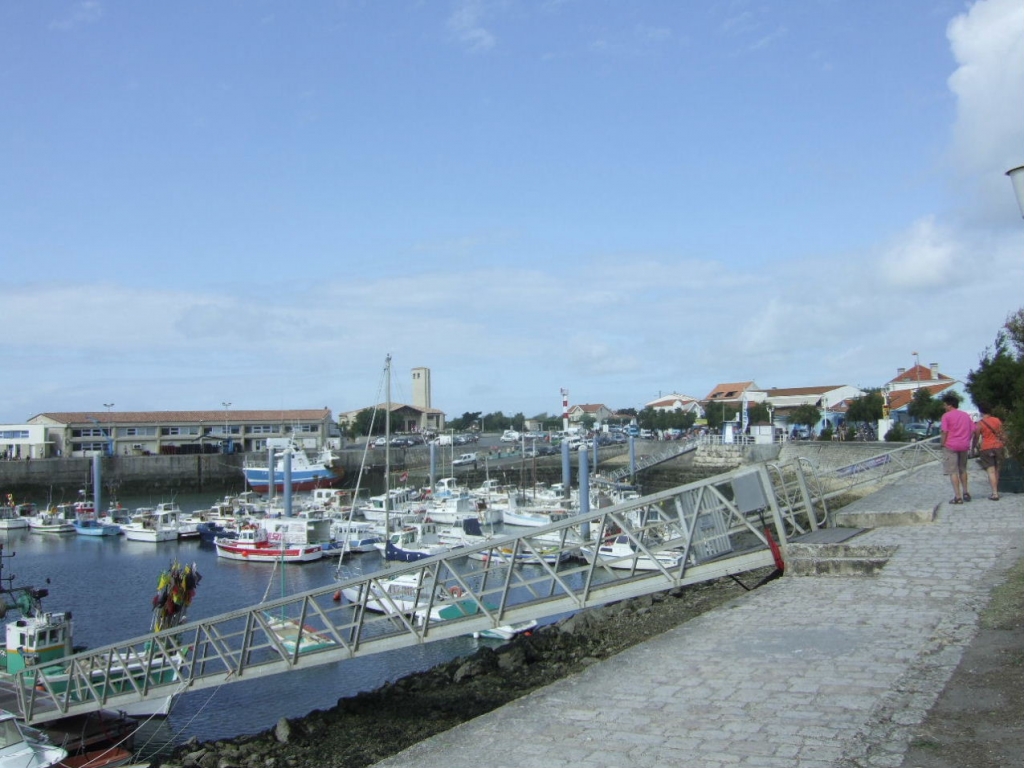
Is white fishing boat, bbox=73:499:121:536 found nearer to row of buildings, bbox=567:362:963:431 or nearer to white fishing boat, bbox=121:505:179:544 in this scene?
white fishing boat, bbox=121:505:179:544

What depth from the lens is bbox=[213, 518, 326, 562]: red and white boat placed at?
3925 cm

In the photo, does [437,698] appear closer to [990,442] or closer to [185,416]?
[990,442]

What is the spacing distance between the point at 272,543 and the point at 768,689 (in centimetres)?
3757

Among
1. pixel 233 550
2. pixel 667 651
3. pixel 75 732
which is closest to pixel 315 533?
pixel 233 550

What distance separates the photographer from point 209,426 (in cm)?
9600

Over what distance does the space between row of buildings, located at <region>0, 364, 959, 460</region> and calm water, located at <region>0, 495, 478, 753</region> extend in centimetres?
3335

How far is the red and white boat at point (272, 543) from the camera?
3925cm

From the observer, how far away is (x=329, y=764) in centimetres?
1034

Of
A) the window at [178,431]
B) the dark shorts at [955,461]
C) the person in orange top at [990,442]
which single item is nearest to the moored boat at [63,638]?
the dark shorts at [955,461]

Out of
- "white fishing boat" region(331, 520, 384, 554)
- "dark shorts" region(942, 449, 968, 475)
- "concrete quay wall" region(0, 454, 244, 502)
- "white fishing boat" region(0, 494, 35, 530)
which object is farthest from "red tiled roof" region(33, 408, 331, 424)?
"dark shorts" region(942, 449, 968, 475)

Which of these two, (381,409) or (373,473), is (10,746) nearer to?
(373,473)

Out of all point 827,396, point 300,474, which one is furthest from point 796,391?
point 300,474

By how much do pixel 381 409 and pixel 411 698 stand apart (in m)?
115

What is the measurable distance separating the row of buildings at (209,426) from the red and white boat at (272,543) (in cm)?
3559
